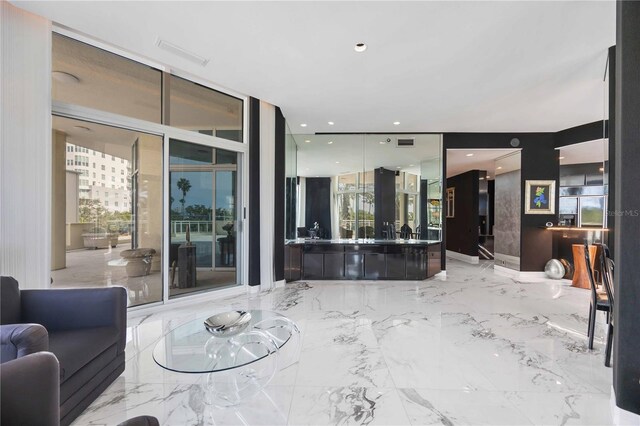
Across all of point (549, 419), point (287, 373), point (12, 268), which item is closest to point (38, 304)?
point (12, 268)

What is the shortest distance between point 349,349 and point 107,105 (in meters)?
4.17

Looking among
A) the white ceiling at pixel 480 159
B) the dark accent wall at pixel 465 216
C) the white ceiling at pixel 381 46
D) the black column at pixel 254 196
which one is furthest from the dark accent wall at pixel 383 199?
the dark accent wall at pixel 465 216

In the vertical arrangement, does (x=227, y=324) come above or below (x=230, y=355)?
above

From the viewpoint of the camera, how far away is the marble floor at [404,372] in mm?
1909

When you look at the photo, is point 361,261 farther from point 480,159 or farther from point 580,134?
point 580,134

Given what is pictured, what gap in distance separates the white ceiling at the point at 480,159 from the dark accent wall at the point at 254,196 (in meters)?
4.48

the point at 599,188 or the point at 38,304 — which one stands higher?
the point at 599,188

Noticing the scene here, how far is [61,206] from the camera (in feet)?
12.3

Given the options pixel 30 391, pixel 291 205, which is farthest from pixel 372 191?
A: pixel 30 391

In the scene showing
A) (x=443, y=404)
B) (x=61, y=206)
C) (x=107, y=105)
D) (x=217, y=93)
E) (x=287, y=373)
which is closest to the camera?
(x=443, y=404)

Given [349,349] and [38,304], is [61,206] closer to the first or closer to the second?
[38,304]

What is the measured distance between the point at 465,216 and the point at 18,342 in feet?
32.9

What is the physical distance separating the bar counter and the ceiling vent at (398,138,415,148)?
228cm

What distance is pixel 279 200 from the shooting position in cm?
533
